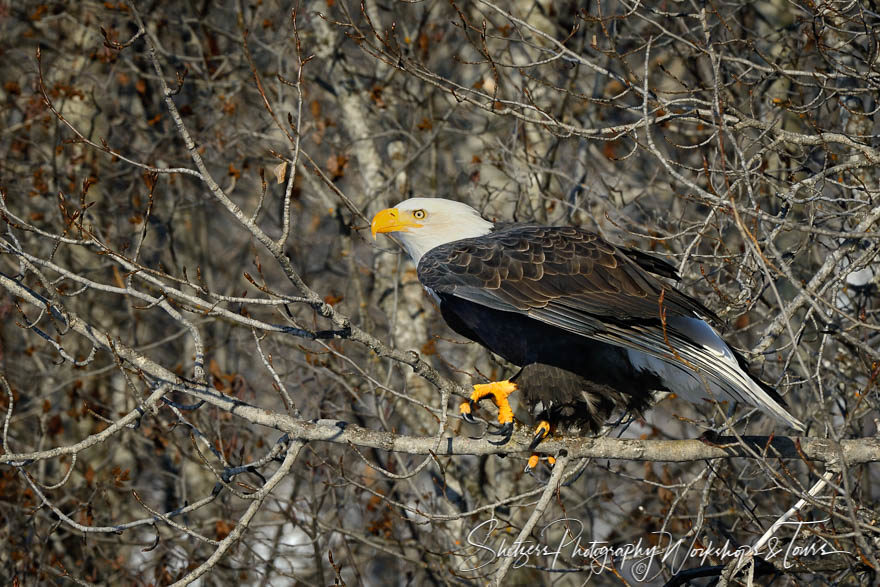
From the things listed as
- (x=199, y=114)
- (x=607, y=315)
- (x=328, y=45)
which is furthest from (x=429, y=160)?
(x=607, y=315)

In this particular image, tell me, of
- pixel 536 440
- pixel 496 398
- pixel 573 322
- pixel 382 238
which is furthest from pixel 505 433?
pixel 382 238

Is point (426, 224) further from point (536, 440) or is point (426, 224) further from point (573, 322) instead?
point (536, 440)

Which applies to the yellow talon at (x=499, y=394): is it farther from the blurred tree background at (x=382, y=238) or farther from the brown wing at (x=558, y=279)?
the blurred tree background at (x=382, y=238)

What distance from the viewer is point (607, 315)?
3.88 m

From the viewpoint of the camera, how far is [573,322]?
3.82 metres

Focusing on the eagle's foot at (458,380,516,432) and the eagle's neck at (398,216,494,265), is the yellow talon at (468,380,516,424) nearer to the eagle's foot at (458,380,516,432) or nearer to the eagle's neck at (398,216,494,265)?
the eagle's foot at (458,380,516,432)

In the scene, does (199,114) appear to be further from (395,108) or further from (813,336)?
(813,336)

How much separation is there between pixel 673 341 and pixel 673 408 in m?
3.53

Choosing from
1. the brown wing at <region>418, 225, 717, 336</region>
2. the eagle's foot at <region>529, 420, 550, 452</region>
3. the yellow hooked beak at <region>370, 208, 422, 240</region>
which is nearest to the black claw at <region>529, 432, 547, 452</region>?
the eagle's foot at <region>529, 420, 550, 452</region>

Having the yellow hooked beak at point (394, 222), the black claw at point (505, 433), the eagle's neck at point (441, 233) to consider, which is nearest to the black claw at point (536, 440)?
the black claw at point (505, 433)

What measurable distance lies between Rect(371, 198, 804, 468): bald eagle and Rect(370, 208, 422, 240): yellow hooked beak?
15.0 inches

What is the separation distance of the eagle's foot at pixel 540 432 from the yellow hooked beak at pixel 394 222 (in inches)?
49.9

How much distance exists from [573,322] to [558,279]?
241mm

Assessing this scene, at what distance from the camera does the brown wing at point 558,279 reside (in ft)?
12.7
